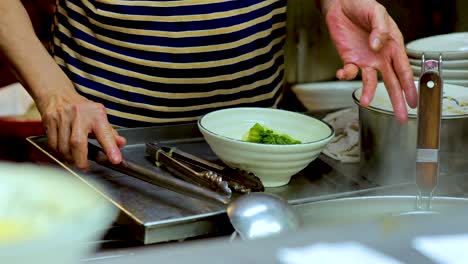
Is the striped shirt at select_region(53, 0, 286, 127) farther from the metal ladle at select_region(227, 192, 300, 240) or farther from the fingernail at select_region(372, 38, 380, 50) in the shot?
the metal ladle at select_region(227, 192, 300, 240)

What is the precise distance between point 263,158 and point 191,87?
553 millimetres

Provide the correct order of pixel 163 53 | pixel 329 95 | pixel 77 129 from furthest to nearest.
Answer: pixel 329 95 < pixel 163 53 < pixel 77 129

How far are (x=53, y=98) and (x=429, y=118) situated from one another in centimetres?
72

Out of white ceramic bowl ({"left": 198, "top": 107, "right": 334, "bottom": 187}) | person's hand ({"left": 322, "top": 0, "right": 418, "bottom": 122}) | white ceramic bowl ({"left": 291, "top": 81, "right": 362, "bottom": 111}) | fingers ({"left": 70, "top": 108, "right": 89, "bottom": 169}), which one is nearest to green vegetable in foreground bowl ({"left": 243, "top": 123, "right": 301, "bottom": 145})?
white ceramic bowl ({"left": 198, "top": 107, "right": 334, "bottom": 187})

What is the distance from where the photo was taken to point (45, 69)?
1.54 metres

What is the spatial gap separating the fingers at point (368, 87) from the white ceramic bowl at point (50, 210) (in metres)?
0.48

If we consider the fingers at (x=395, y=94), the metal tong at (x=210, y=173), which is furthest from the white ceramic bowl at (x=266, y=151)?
the fingers at (x=395, y=94)

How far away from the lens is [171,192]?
1284 millimetres

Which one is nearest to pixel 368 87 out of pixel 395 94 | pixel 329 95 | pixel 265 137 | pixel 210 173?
pixel 395 94

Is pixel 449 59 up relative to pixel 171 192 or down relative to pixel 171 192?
up

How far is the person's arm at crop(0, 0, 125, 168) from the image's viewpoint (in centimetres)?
137

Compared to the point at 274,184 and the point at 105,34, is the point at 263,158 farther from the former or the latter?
the point at 105,34

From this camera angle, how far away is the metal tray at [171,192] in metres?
1.16

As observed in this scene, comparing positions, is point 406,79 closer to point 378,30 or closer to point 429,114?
point 378,30
